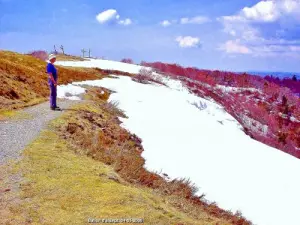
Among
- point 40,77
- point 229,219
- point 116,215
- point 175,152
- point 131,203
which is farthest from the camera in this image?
point 40,77

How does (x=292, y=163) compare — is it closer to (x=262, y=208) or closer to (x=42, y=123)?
(x=262, y=208)

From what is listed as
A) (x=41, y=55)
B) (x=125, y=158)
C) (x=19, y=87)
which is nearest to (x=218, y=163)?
(x=125, y=158)

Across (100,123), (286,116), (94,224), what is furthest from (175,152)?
(286,116)

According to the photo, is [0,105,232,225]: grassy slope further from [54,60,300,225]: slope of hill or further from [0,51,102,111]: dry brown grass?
[0,51,102,111]: dry brown grass

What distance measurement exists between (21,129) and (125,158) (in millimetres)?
4490

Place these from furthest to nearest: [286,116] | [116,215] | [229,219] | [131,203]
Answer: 1. [286,116]
2. [229,219]
3. [131,203]
4. [116,215]

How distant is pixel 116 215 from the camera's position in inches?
330

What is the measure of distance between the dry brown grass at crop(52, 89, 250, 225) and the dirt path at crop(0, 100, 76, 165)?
3.17 ft

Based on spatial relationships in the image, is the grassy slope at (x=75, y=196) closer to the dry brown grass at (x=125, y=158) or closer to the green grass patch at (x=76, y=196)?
the green grass patch at (x=76, y=196)

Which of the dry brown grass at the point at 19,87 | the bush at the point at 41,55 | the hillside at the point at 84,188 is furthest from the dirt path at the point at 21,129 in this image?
the bush at the point at 41,55

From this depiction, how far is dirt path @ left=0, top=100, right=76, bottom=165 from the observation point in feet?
39.3

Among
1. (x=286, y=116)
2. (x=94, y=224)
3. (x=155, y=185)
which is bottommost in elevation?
(x=286, y=116)

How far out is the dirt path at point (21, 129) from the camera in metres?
12.0

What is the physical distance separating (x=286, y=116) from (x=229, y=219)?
138541mm
